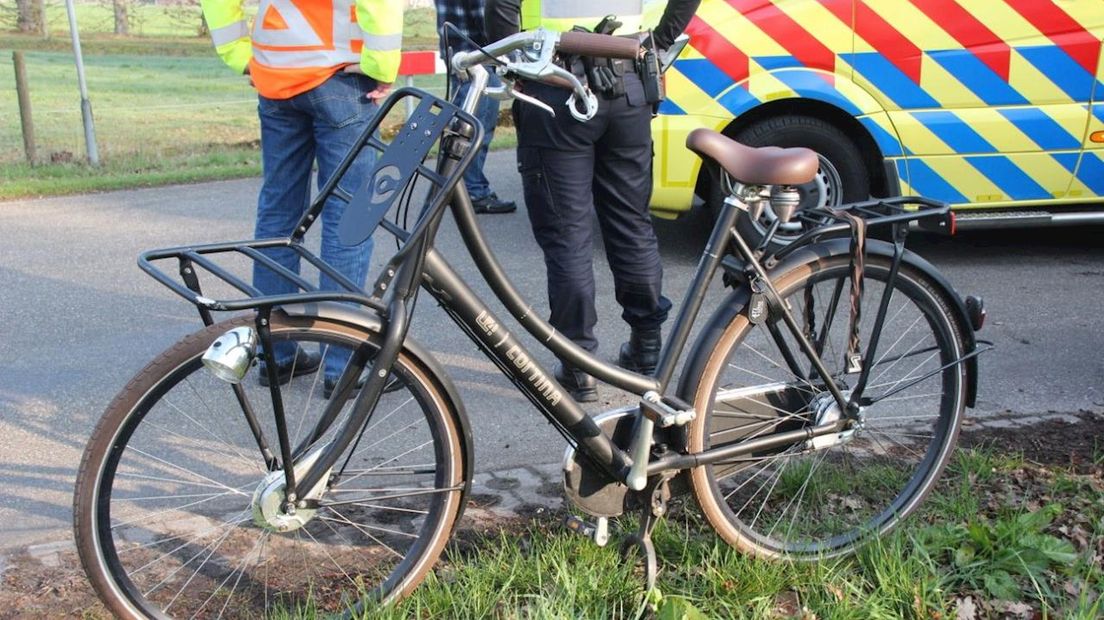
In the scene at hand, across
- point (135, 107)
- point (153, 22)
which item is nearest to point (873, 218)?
point (135, 107)

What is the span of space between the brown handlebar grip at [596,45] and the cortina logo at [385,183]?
49 cm

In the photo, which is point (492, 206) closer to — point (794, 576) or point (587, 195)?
point (587, 195)

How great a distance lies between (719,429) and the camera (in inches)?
124

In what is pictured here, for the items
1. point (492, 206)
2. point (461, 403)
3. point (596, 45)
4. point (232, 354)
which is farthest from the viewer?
point (492, 206)

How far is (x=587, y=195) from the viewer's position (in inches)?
166

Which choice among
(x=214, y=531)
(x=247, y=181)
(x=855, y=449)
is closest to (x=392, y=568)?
(x=214, y=531)

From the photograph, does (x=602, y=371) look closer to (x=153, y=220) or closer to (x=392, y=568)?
(x=392, y=568)

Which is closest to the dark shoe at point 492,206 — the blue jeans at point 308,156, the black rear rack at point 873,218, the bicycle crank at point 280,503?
the blue jeans at point 308,156

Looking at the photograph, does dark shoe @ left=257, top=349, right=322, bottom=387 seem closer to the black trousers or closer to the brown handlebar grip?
the black trousers

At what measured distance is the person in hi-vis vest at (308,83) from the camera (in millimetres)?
4250

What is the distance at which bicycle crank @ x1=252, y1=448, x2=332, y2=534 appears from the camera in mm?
2684

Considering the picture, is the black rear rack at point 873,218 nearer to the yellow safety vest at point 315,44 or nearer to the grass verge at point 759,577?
the grass verge at point 759,577

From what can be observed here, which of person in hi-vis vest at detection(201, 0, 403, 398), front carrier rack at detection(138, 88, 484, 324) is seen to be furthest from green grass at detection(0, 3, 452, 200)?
front carrier rack at detection(138, 88, 484, 324)

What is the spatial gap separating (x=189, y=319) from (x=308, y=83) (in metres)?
1.66
